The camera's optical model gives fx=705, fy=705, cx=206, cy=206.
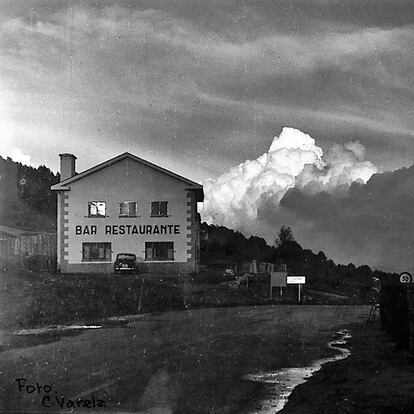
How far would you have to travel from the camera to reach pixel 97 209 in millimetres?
29141

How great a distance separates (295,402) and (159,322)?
37.6 feet

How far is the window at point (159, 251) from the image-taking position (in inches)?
1191

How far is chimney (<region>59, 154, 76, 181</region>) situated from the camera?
28.1m

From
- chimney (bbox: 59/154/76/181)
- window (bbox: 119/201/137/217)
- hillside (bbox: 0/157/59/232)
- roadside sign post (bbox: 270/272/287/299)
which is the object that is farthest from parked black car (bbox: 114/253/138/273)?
roadside sign post (bbox: 270/272/287/299)

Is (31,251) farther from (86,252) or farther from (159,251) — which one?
(159,251)

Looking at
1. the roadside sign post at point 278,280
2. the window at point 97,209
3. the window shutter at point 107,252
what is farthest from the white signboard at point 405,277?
the window at point 97,209

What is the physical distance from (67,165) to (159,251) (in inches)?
238

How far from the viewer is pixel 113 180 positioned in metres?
30.8

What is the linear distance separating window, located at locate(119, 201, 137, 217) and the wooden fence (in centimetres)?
349

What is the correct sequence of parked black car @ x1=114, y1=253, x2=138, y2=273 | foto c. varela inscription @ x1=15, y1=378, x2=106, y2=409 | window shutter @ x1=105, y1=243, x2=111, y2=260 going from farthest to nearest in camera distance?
parked black car @ x1=114, y1=253, x2=138, y2=273 < window shutter @ x1=105, y1=243, x2=111, y2=260 < foto c. varela inscription @ x1=15, y1=378, x2=106, y2=409

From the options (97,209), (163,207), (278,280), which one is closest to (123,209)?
(97,209)

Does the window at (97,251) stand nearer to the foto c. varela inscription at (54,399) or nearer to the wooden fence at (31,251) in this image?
the wooden fence at (31,251)

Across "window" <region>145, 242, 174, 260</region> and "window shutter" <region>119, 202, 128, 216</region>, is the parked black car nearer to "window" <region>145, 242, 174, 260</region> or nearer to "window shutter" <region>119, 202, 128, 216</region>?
"window" <region>145, 242, 174, 260</region>

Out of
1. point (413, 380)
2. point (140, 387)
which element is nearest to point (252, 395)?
point (140, 387)
